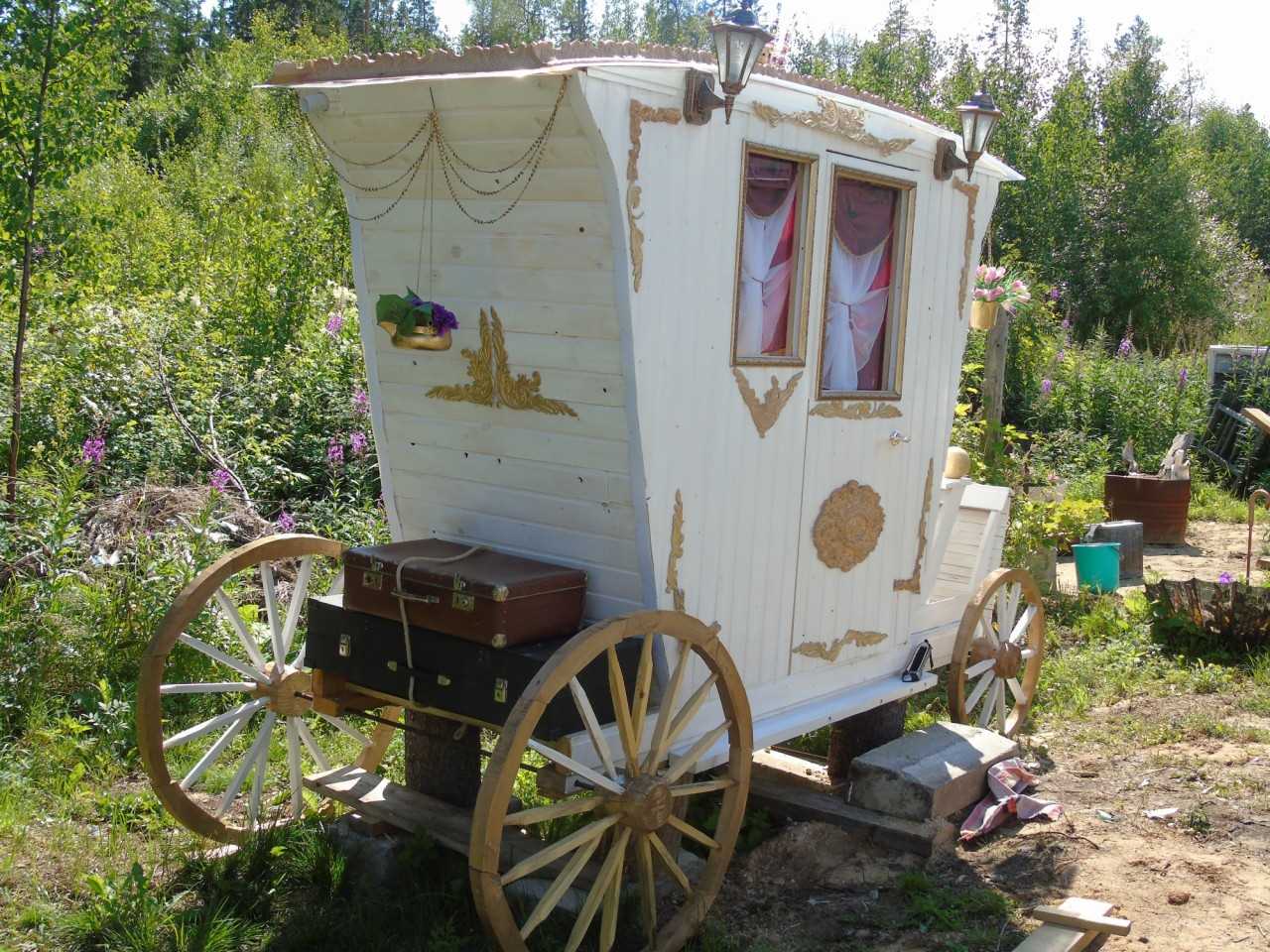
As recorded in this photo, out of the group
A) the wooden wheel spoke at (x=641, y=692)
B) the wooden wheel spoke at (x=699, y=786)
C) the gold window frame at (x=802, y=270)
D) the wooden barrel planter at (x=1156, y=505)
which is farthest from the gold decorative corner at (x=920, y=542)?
the wooden barrel planter at (x=1156, y=505)

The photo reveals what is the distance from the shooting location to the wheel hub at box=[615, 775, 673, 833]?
3.51m

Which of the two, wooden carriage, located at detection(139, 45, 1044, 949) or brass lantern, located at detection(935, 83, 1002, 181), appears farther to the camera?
brass lantern, located at detection(935, 83, 1002, 181)

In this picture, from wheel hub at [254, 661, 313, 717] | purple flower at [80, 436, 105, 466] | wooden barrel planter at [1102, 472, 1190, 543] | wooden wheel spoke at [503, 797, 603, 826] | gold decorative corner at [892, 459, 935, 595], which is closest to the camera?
wooden wheel spoke at [503, 797, 603, 826]

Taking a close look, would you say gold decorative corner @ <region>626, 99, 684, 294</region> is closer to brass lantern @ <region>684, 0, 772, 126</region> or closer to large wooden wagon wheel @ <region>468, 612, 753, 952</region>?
brass lantern @ <region>684, 0, 772, 126</region>

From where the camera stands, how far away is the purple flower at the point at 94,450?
6297mm

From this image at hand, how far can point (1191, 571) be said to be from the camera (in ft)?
30.3

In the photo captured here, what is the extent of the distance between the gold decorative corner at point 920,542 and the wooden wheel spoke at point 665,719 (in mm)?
1524

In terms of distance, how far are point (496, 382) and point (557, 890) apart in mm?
1584

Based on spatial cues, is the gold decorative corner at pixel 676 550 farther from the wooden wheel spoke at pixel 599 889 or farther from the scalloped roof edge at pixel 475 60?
the scalloped roof edge at pixel 475 60

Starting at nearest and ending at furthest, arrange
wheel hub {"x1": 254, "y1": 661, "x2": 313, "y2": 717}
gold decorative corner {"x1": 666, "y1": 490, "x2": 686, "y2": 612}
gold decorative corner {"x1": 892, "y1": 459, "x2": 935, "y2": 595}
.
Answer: gold decorative corner {"x1": 666, "y1": 490, "x2": 686, "y2": 612} < wheel hub {"x1": 254, "y1": 661, "x2": 313, "y2": 717} < gold decorative corner {"x1": 892, "y1": 459, "x2": 935, "y2": 595}

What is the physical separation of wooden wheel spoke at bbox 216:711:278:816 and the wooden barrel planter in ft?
26.0

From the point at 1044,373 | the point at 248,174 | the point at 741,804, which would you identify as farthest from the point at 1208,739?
the point at 248,174

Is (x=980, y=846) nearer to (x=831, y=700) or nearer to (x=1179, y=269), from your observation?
(x=831, y=700)

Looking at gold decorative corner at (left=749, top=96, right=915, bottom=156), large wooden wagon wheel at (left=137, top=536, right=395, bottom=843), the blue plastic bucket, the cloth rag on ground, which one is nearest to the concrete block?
the cloth rag on ground
